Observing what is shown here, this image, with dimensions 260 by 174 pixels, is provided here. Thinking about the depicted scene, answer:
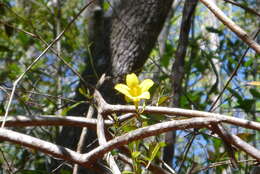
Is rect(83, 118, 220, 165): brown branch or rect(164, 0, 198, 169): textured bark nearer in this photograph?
rect(83, 118, 220, 165): brown branch

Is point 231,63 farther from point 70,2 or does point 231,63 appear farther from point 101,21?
point 70,2

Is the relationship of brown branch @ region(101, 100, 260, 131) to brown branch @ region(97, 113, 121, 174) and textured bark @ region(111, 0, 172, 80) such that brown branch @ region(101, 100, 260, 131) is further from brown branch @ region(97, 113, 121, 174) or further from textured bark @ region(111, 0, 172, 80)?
textured bark @ region(111, 0, 172, 80)

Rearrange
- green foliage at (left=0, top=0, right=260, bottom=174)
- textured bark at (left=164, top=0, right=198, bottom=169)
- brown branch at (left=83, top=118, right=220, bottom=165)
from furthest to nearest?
textured bark at (left=164, top=0, right=198, bottom=169), green foliage at (left=0, top=0, right=260, bottom=174), brown branch at (left=83, top=118, right=220, bottom=165)

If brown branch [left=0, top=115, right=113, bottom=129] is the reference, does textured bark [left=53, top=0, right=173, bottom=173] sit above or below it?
above

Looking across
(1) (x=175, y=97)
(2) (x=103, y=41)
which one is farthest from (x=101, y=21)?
(1) (x=175, y=97)

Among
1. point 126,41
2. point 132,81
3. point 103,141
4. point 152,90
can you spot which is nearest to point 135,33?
point 126,41

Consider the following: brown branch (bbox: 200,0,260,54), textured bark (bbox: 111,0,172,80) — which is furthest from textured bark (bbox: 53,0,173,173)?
brown branch (bbox: 200,0,260,54)

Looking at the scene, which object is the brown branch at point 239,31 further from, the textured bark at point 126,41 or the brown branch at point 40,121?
the textured bark at point 126,41

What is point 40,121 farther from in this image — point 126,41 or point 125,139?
point 126,41

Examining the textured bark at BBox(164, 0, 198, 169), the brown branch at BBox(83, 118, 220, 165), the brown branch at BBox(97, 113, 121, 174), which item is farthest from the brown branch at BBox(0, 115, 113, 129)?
the textured bark at BBox(164, 0, 198, 169)

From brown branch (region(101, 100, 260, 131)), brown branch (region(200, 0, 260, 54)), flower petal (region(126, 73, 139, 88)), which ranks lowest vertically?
brown branch (region(101, 100, 260, 131))

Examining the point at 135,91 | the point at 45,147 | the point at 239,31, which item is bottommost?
the point at 45,147

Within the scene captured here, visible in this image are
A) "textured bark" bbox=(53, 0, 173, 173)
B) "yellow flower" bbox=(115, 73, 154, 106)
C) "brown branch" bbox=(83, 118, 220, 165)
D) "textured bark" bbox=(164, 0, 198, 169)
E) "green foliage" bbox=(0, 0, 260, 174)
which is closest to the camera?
"brown branch" bbox=(83, 118, 220, 165)
